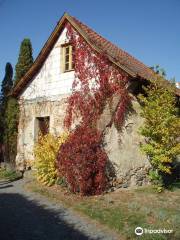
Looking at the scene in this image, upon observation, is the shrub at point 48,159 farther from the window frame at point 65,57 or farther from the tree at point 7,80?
the tree at point 7,80

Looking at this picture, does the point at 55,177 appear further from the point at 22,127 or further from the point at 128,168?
the point at 22,127

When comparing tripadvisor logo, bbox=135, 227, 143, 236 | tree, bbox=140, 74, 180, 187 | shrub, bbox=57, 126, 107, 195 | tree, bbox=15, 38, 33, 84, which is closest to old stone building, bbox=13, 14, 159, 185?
tree, bbox=140, 74, 180, 187

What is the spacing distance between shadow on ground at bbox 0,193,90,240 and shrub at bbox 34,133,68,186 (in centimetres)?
207

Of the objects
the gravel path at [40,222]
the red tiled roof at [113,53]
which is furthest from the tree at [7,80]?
the gravel path at [40,222]

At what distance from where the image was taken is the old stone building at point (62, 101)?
1055 cm

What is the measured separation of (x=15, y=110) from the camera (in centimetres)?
1448

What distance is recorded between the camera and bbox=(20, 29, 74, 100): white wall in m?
12.4

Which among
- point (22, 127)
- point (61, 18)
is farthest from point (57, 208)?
point (61, 18)

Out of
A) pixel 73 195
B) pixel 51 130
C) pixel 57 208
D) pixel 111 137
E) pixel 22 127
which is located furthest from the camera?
pixel 22 127

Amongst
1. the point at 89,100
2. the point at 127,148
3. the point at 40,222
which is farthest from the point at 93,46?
the point at 40,222

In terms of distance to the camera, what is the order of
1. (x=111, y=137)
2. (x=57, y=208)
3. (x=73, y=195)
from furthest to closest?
1. (x=111, y=137)
2. (x=73, y=195)
3. (x=57, y=208)

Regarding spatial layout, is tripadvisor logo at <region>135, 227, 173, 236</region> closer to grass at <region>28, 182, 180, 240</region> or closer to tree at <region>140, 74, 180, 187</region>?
grass at <region>28, 182, 180, 240</region>

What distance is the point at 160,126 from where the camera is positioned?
1035 centimetres

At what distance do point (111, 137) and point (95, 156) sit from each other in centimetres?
105
